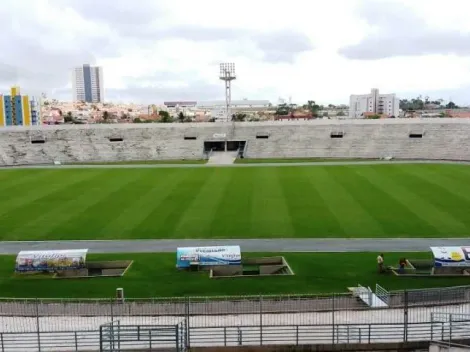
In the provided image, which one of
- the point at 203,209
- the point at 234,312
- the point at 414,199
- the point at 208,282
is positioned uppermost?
the point at 234,312

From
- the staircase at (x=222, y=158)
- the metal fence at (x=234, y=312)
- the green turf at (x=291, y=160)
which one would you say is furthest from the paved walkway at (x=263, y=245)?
the green turf at (x=291, y=160)

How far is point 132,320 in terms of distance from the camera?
1683 cm

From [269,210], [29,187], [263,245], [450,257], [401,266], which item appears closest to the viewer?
[450,257]

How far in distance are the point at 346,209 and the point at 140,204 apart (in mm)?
14474

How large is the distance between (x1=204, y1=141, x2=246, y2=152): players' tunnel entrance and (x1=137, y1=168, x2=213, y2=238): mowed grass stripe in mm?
22685

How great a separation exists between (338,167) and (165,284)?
38.1 metres

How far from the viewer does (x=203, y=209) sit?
121ft

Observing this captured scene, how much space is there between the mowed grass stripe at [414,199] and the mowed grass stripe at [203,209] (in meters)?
11.7

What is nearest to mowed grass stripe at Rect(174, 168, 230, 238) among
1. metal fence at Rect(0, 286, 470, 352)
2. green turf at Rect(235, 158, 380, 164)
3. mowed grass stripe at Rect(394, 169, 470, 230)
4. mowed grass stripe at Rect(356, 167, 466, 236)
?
mowed grass stripe at Rect(356, 167, 466, 236)

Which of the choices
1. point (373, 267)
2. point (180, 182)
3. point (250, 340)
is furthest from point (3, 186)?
point (250, 340)

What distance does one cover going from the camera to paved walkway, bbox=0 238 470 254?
2747cm

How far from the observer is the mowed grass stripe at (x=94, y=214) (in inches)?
1238

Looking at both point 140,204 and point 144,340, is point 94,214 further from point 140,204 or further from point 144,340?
point 144,340

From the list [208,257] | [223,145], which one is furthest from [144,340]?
[223,145]
